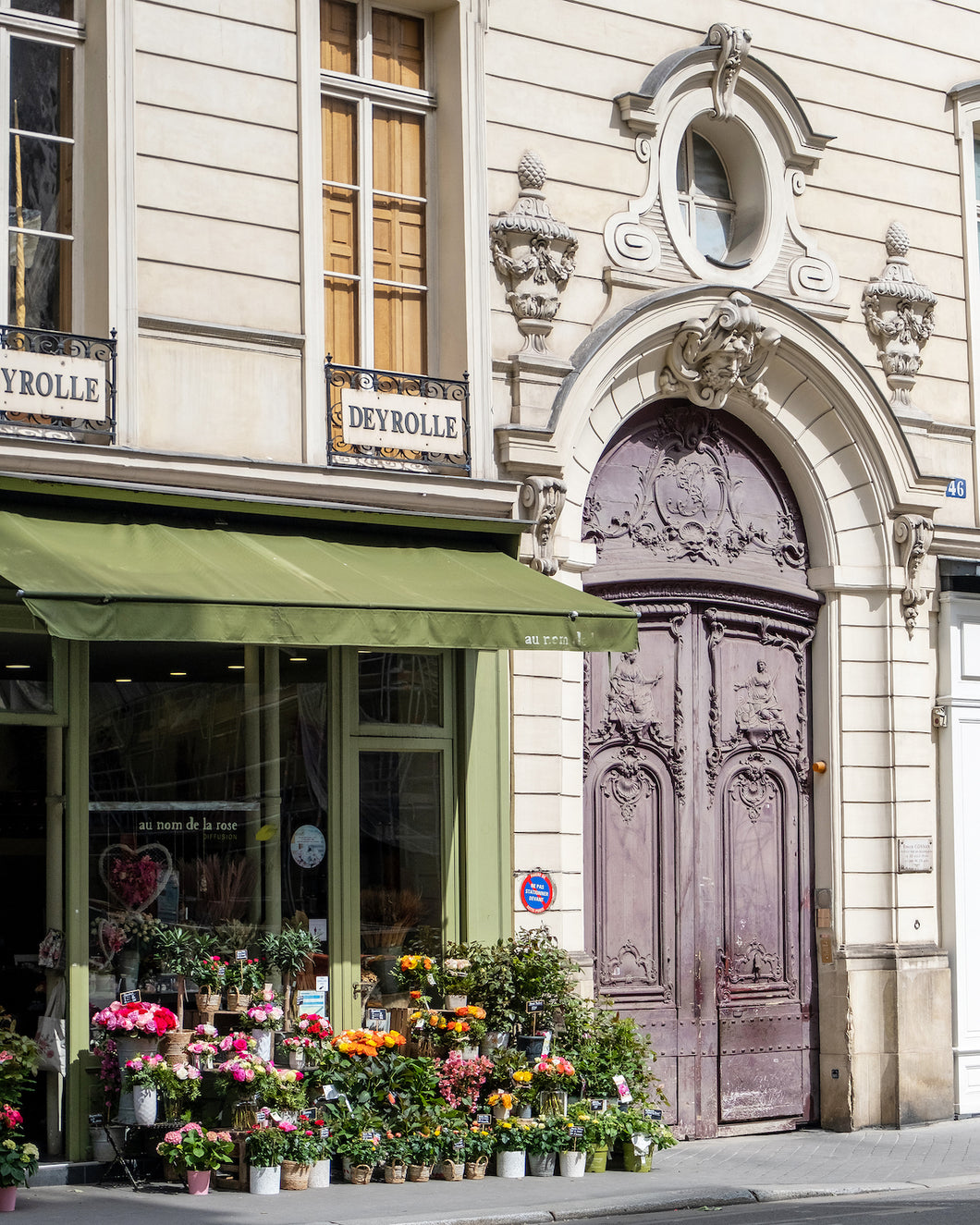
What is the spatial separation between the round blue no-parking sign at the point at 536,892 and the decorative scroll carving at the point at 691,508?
7.31ft

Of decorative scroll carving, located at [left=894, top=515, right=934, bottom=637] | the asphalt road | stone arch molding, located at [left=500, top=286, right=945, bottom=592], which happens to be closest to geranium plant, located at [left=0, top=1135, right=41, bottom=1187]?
the asphalt road

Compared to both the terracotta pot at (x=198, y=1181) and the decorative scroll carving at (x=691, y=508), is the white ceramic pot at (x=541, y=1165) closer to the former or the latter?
the terracotta pot at (x=198, y=1181)

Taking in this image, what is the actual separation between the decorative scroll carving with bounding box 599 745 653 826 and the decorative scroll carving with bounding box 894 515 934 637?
2387 millimetres

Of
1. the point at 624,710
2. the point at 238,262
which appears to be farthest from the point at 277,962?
the point at 238,262

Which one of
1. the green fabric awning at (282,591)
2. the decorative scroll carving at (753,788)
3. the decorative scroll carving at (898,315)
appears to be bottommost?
the decorative scroll carving at (753,788)

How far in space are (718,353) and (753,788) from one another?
296cm

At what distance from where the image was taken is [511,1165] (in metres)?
9.90

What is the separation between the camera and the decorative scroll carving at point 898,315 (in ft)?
43.0

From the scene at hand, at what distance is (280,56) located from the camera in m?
10.8

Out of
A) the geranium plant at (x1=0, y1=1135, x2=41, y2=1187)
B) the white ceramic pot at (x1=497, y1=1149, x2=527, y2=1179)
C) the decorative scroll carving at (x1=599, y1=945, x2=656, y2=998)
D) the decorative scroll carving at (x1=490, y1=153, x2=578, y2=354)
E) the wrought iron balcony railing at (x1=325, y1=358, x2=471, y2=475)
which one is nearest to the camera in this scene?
the geranium plant at (x1=0, y1=1135, x2=41, y2=1187)

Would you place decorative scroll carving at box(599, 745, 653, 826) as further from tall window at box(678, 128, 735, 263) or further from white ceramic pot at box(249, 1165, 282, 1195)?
white ceramic pot at box(249, 1165, 282, 1195)

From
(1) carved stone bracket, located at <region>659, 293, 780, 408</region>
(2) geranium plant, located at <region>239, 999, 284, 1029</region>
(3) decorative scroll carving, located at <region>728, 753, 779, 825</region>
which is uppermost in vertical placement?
(1) carved stone bracket, located at <region>659, 293, 780, 408</region>

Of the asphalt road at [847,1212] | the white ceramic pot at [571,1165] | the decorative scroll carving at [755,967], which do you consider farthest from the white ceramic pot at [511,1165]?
the decorative scroll carving at [755,967]

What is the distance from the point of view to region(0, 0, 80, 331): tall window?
1018cm
